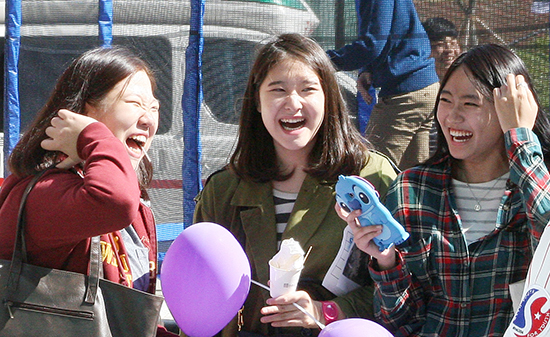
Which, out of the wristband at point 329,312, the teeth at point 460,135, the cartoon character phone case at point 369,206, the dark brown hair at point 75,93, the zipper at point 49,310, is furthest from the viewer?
the teeth at point 460,135

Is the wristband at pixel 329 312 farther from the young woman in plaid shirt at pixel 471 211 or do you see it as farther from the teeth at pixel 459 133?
the teeth at pixel 459 133

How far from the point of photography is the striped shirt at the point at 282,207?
254cm

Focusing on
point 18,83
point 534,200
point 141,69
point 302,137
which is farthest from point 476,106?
point 18,83

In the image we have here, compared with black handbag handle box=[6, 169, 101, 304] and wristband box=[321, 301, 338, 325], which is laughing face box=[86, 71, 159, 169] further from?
wristband box=[321, 301, 338, 325]

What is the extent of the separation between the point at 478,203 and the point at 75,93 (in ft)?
4.64

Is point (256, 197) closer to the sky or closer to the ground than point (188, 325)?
closer to the sky

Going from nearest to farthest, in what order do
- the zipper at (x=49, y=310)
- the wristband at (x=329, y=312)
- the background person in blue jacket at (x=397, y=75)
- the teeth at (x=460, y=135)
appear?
the zipper at (x=49, y=310)
the wristband at (x=329, y=312)
the teeth at (x=460, y=135)
the background person in blue jacket at (x=397, y=75)

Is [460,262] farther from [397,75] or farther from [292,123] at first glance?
[397,75]

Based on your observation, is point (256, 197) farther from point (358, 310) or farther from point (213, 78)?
point (213, 78)

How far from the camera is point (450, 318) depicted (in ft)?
7.36

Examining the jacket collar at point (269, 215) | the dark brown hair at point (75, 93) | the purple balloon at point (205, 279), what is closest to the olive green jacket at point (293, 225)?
the jacket collar at point (269, 215)

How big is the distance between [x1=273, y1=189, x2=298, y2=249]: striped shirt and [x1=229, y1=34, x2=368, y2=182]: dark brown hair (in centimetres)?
7

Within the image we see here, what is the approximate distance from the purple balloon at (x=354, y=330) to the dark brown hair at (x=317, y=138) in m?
0.73

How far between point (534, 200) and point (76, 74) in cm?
152
